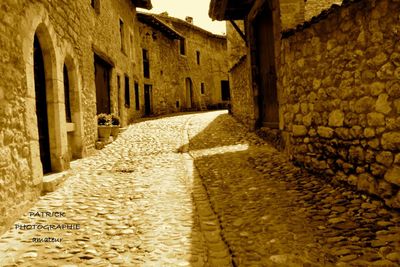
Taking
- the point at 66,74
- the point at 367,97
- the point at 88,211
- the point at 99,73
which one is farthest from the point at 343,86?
the point at 99,73

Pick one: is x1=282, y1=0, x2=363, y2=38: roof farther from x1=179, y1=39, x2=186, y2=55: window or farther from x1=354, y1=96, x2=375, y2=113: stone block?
x1=179, y1=39, x2=186, y2=55: window

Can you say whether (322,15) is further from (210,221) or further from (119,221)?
(119,221)

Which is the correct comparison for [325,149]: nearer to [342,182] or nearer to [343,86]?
[342,182]

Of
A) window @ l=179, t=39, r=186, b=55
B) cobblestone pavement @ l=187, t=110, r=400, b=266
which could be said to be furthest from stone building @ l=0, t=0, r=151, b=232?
window @ l=179, t=39, r=186, b=55

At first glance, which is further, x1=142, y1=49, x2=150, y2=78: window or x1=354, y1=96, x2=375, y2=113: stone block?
x1=142, y1=49, x2=150, y2=78: window

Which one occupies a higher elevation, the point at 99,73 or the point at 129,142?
the point at 99,73

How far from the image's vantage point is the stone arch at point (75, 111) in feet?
22.2

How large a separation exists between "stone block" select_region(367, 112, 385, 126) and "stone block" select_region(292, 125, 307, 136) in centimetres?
152

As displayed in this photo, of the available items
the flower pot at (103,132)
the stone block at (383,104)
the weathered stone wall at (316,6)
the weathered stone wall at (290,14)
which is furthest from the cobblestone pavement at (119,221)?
the weathered stone wall at (316,6)

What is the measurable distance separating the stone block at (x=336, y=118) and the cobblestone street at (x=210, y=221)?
2.69ft

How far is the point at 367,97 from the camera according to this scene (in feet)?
11.5

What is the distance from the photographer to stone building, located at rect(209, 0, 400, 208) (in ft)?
10.4

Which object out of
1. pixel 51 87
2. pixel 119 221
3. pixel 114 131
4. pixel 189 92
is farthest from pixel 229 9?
pixel 189 92

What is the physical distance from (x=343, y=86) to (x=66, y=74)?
5.56 meters
